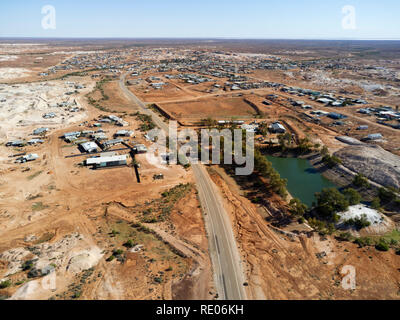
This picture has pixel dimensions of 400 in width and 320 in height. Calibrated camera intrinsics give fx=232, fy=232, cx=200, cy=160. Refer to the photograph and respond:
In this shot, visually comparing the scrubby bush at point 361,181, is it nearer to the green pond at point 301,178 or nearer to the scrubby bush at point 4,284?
the green pond at point 301,178

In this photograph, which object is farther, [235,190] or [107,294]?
[235,190]

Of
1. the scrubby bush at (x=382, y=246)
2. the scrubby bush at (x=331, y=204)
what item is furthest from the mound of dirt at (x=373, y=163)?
the scrubby bush at (x=382, y=246)

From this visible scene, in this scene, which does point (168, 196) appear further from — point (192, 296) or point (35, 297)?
point (35, 297)

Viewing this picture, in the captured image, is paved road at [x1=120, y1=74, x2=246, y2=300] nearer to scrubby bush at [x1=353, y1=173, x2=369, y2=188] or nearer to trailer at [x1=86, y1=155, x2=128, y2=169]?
trailer at [x1=86, y1=155, x2=128, y2=169]

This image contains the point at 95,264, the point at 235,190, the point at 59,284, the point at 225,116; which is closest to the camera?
the point at 59,284

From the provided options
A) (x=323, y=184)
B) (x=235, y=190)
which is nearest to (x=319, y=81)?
(x=323, y=184)

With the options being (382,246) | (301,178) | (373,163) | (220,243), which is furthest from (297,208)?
(373,163)

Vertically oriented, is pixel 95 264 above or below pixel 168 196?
below

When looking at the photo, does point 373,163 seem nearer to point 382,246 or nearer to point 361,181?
point 361,181
